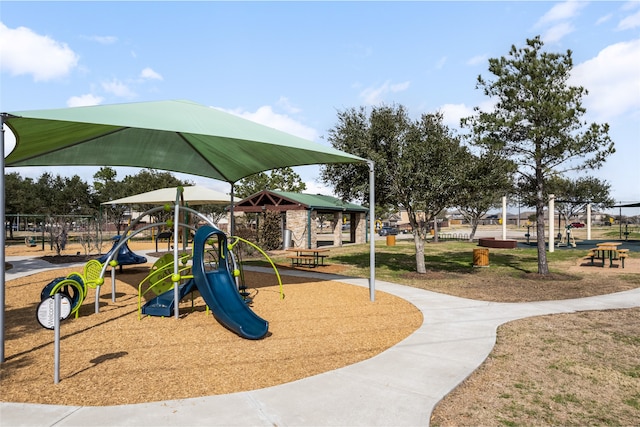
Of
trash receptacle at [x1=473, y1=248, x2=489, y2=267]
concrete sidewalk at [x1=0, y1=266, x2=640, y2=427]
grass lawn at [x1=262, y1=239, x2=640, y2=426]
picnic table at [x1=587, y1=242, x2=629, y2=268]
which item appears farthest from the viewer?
trash receptacle at [x1=473, y1=248, x2=489, y2=267]

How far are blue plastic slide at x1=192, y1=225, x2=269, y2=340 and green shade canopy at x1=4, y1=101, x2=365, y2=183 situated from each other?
7.01ft

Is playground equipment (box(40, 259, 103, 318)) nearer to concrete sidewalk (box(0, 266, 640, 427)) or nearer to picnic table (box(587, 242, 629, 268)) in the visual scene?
concrete sidewalk (box(0, 266, 640, 427))

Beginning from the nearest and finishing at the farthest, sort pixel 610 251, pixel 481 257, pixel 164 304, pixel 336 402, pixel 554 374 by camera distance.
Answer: pixel 336 402 < pixel 554 374 < pixel 164 304 < pixel 481 257 < pixel 610 251

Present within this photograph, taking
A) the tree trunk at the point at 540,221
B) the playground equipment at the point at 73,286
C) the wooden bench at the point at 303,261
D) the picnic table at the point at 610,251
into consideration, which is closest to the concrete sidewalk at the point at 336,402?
the playground equipment at the point at 73,286

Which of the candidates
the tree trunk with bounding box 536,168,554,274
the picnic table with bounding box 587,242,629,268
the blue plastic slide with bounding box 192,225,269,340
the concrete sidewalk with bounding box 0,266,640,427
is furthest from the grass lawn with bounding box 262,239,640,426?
the picnic table with bounding box 587,242,629,268

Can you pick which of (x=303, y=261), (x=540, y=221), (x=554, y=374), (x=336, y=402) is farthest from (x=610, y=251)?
(x=336, y=402)

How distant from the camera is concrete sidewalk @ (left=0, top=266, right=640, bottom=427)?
370 cm

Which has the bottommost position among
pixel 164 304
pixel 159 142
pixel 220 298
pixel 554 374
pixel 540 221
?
pixel 554 374

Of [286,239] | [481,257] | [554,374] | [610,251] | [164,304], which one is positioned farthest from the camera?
[286,239]

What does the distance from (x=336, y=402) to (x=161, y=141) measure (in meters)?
9.26

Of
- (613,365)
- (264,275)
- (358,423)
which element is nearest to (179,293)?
(358,423)

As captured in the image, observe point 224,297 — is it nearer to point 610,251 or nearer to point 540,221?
point 540,221

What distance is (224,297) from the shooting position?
23.2ft

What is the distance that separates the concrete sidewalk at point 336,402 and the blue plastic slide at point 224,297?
83.2 inches
